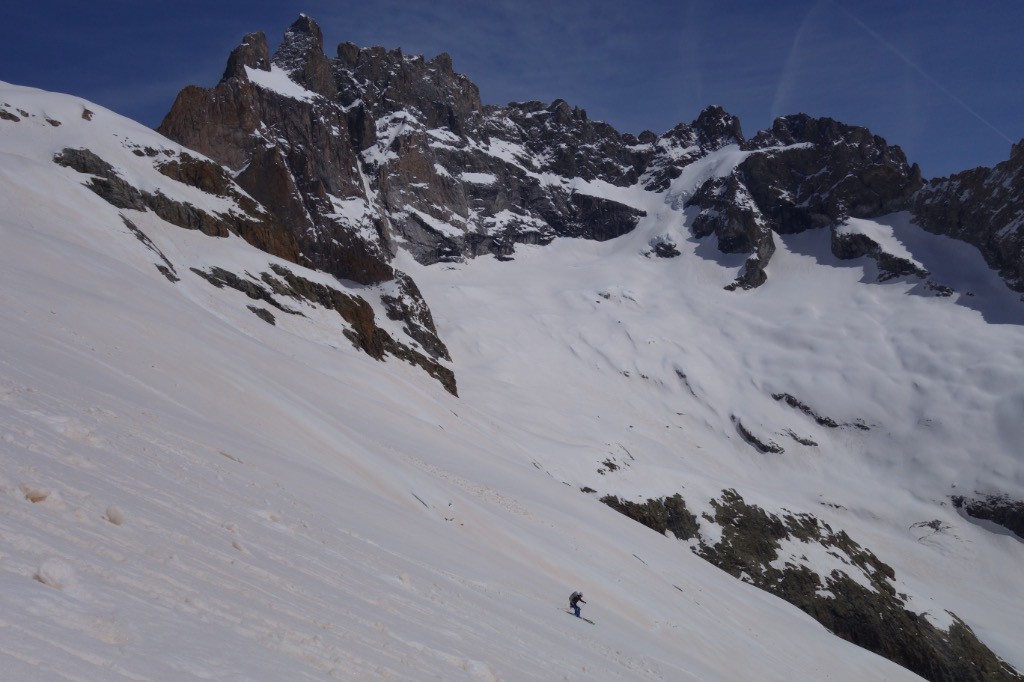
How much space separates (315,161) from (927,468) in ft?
357

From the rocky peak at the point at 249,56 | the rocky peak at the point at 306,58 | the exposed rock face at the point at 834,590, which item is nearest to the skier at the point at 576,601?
the exposed rock face at the point at 834,590

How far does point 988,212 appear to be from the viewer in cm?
13400

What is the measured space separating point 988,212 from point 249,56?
142899 mm

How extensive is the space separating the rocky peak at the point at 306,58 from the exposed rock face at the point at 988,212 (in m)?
127

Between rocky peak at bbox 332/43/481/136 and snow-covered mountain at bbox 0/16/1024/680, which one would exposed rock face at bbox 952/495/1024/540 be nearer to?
snow-covered mountain at bbox 0/16/1024/680

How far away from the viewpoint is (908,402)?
348 ft

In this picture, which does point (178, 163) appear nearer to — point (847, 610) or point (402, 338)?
Answer: point (402, 338)

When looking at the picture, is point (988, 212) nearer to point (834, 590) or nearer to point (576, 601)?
point (834, 590)

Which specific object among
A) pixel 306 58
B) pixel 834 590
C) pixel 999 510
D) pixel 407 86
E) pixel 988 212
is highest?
pixel 988 212

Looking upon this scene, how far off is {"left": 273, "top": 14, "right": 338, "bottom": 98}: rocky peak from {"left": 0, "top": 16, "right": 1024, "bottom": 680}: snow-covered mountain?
1.05m

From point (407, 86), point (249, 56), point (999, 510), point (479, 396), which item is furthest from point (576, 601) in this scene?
point (407, 86)

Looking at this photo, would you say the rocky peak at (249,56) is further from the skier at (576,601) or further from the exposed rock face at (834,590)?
the skier at (576,601)

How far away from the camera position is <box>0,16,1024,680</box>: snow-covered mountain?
24.0ft

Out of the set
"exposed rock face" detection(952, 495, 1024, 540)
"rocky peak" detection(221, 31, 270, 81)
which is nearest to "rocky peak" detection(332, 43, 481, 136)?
"rocky peak" detection(221, 31, 270, 81)
